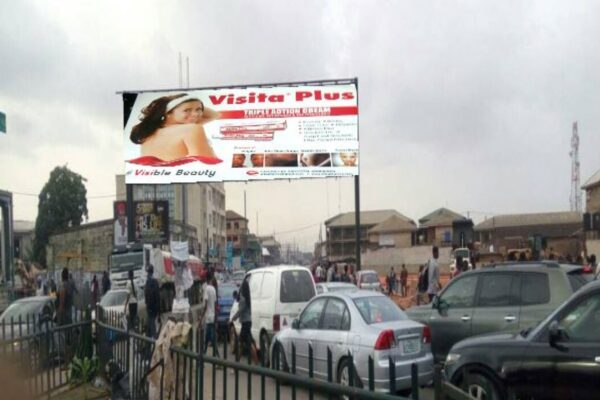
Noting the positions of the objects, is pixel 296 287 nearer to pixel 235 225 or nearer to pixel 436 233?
pixel 436 233

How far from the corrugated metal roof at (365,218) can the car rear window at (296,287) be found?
3623 inches

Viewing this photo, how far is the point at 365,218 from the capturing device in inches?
4437

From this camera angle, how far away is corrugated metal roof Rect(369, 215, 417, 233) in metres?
91.8

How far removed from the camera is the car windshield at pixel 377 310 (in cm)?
1039

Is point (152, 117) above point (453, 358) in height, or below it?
above

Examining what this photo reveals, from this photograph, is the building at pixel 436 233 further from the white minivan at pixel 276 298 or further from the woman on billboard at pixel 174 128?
the white minivan at pixel 276 298

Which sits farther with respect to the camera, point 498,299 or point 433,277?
point 433,277

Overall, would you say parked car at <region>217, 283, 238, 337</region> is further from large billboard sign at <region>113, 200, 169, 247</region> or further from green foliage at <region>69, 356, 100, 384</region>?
large billboard sign at <region>113, 200, 169, 247</region>

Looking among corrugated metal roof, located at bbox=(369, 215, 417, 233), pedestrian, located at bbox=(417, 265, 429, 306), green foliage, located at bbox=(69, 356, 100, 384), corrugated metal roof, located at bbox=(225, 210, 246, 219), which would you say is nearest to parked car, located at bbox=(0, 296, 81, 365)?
green foliage, located at bbox=(69, 356, 100, 384)

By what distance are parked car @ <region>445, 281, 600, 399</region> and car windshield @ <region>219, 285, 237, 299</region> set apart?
15.2 m

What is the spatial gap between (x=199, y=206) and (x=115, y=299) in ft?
215

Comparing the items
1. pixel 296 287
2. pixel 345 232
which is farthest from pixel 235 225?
pixel 296 287

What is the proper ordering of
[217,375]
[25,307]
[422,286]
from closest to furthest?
[217,375] < [25,307] < [422,286]

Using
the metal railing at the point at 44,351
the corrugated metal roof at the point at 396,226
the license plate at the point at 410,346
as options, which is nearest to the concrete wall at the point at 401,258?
the corrugated metal roof at the point at 396,226
